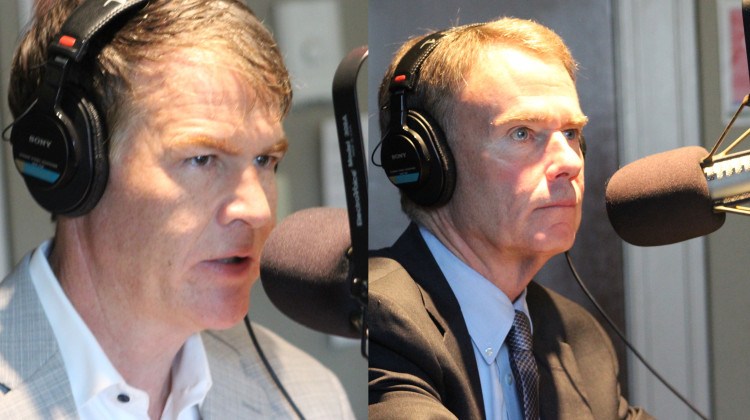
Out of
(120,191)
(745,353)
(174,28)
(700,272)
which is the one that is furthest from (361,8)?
(745,353)

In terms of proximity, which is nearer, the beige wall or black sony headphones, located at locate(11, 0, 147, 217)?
black sony headphones, located at locate(11, 0, 147, 217)

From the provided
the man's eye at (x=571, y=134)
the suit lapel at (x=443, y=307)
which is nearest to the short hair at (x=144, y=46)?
the suit lapel at (x=443, y=307)

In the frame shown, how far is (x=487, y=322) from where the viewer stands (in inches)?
35.8

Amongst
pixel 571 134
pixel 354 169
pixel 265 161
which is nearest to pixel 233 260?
pixel 265 161

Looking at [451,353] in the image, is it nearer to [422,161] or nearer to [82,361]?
[422,161]

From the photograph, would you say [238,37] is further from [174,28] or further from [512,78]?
[512,78]

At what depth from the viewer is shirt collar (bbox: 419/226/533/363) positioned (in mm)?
905

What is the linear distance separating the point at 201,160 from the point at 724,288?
64cm

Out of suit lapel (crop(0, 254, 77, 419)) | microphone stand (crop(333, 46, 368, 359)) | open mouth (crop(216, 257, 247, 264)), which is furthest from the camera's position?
microphone stand (crop(333, 46, 368, 359))

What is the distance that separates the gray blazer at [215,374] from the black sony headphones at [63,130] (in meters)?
0.07

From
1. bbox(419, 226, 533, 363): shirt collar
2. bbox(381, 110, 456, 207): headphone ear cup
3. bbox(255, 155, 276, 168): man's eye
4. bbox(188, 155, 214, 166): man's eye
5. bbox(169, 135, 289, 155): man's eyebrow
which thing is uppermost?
bbox(169, 135, 289, 155): man's eyebrow

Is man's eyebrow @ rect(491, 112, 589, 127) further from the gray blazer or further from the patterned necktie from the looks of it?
the gray blazer

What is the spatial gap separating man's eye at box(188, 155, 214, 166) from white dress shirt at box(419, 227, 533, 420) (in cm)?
30

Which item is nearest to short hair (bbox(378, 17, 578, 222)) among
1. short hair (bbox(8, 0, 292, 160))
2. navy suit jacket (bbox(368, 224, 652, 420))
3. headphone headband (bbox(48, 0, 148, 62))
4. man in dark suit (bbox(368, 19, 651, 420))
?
man in dark suit (bbox(368, 19, 651, 420))
